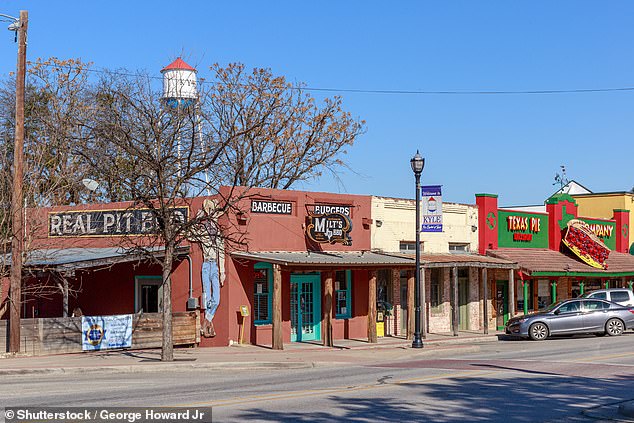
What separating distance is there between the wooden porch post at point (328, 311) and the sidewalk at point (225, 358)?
0.94 ft

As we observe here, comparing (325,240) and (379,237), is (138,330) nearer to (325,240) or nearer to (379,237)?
(325,240)

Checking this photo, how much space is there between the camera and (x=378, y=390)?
54.2ft

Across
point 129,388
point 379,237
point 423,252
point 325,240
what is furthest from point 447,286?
point 129,388

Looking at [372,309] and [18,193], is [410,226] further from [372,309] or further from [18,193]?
[18,193]

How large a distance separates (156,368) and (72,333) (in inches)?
176

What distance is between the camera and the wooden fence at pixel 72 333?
23.4 meters

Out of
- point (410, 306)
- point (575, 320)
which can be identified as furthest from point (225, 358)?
point (575, 320)

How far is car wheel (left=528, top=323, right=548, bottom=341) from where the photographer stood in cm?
3191

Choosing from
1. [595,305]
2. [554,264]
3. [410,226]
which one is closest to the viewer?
[595,305]

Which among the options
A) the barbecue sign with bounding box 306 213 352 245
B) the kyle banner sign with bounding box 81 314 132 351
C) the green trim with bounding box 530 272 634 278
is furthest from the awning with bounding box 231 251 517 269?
the kyle banner sign with bounding box 81 314 132 351

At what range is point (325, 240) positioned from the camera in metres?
29.9

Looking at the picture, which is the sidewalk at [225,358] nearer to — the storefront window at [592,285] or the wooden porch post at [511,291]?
the wooden porch post at [511,291]

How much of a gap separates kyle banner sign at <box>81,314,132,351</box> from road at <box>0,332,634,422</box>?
4.69m

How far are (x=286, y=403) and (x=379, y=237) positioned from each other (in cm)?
1807
